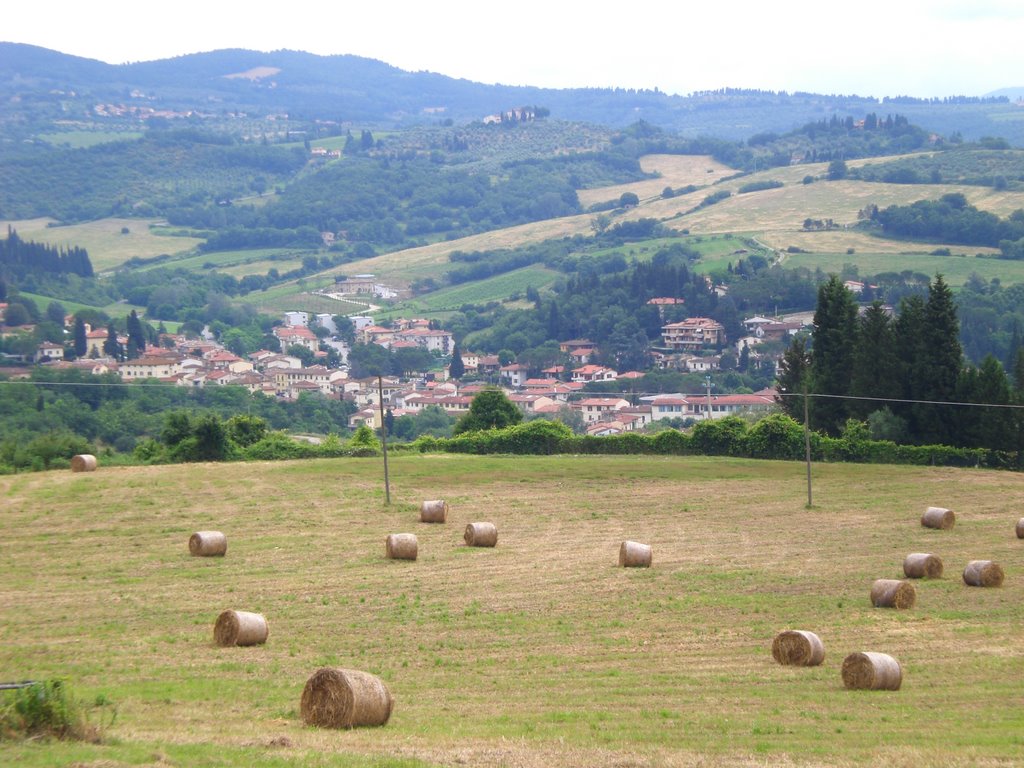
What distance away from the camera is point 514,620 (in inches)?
1278

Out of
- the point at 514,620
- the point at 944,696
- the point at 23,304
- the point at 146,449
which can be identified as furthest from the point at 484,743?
the point at 23,304

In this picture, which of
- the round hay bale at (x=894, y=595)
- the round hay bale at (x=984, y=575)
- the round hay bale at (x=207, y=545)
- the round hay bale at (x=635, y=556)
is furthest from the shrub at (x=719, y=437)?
the round hay bale at (x=894, y=595)

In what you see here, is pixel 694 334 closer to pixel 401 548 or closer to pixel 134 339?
pixel 134 339

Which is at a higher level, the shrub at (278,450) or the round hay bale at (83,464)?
the round hay bale at (83,464)

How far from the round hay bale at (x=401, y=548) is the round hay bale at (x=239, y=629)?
11.6 meters

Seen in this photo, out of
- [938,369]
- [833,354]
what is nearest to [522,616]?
[938,369]

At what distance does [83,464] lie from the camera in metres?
60.4

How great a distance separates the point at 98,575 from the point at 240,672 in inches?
499

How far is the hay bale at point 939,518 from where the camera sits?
154ft

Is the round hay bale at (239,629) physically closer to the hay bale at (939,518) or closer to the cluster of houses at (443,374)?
the hay bale at (939,518)

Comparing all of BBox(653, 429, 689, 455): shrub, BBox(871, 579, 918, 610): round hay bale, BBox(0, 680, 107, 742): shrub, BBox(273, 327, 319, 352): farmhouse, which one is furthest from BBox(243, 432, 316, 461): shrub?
BBox(273, 327, 319, 352): farmhouse

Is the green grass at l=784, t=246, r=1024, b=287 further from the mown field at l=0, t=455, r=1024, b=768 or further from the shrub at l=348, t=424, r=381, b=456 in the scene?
the mown field at l=0, t=455, r=1024, b=768

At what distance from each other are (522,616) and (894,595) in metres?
8.87

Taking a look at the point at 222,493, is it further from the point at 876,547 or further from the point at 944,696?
the point at 944,696
